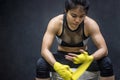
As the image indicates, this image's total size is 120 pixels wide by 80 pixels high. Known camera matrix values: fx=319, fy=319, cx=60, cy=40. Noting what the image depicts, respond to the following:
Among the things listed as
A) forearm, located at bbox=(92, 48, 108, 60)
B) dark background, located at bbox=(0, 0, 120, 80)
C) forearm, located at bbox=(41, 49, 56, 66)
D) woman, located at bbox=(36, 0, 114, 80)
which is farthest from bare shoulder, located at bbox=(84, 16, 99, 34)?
dark background, located at bbox=(0, 0, 120, 80)

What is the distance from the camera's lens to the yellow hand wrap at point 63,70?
1.50 m

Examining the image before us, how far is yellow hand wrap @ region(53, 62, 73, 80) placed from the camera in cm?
150

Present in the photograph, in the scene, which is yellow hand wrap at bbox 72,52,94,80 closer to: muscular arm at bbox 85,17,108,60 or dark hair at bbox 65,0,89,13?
muscular arm at bbox 85,17,108,60

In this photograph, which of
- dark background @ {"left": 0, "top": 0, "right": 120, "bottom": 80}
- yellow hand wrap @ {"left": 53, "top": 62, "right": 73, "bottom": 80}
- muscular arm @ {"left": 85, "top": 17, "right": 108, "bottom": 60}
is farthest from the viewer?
dark background @ {"left": 0, "top": 0, "right": 120, "bottom": 80}

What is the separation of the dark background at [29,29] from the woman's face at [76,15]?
0.66m

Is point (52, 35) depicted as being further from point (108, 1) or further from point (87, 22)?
point (108, 1)

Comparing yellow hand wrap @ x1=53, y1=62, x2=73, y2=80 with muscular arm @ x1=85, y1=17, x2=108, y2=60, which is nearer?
yellow hand wrap @ x1=53, y1=62, x2=73, y2=80

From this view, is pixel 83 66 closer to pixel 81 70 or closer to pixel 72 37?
pixel 81 70

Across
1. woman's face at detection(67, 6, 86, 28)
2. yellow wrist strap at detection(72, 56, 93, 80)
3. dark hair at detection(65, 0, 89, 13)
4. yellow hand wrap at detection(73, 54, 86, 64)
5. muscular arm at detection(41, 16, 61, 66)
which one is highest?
dark hair at detection(65, 0, 89, 13)

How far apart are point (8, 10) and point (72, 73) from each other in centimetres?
97

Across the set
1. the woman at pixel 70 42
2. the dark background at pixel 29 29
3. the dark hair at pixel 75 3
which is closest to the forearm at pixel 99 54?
the woman at pixel 70 42

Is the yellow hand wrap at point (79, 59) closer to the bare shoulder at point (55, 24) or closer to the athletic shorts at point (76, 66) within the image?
the athletic shorts at point (76, 66)

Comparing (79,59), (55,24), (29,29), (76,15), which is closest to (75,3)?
(76,15)

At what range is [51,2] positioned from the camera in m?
2.34
